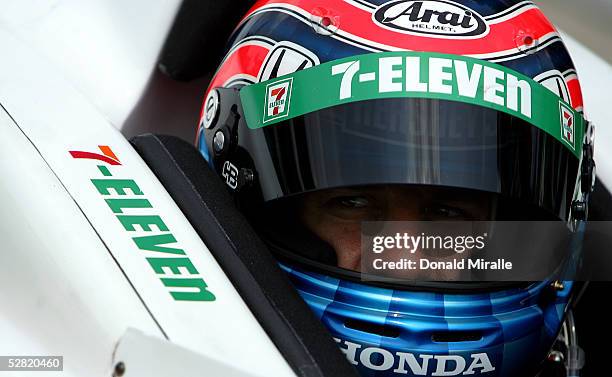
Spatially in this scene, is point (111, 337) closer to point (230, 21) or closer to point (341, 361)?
point (341, 361)

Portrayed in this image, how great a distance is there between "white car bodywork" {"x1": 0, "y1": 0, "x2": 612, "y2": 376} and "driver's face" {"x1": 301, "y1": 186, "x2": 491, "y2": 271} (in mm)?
243

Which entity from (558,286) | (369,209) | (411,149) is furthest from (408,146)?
(558,286)

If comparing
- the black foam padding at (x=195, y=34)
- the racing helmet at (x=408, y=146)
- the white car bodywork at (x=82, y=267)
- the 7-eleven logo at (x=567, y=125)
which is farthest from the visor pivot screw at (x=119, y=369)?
the black foam padding at (x=195, y=34)

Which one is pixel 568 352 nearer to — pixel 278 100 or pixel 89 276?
pixel 278 100

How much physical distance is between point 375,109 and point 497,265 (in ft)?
1.00

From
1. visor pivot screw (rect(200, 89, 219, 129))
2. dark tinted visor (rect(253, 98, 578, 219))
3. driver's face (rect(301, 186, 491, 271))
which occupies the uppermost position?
visor pivot screw (rect(200, 89, 219, 129))

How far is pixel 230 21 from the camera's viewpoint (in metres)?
1.57

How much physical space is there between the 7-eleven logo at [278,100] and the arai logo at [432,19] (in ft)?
0.50

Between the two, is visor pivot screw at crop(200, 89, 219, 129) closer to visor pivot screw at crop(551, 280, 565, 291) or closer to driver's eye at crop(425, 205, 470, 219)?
driver's eye at crop(425, 205, 470, 219)

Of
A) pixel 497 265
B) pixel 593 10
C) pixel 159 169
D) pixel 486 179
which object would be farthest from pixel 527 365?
pixel 593 10

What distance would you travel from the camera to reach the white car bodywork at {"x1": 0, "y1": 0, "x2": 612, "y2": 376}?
0.86m

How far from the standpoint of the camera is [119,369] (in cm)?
84

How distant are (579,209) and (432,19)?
344mm
